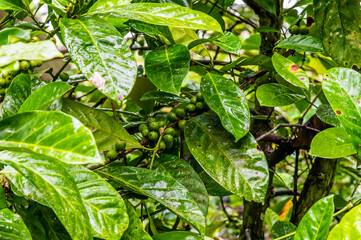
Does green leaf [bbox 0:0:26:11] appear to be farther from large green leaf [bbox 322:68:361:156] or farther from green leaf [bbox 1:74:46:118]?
large green leaf [bbox 322:68:361:156]

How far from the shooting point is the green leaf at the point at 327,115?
0.76m

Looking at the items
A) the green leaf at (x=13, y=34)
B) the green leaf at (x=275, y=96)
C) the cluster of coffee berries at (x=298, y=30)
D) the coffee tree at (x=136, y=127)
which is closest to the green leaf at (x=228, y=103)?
the coffee tree at (x=136, y=127)

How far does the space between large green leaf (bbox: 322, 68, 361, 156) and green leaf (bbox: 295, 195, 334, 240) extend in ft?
0.39

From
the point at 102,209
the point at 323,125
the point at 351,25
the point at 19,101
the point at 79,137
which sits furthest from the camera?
the point at 323,125

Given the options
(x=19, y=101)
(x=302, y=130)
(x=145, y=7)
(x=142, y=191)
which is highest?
(x=145, y=7)

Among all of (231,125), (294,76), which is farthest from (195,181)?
(294,76)

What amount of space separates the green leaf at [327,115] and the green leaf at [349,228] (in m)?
0.37

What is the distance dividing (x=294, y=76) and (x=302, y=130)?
1.07 ft

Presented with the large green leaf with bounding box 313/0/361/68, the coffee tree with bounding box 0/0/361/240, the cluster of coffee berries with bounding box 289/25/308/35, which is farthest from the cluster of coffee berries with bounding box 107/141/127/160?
the cluster of coffee berries with bounding box 289/25/308/35

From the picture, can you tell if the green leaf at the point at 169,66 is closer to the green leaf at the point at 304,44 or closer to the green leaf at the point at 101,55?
the green leaf at the point at 101,55

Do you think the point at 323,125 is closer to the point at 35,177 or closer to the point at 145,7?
the point at 145,7

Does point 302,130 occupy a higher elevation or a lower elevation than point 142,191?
lower

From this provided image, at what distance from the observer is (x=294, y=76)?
65 centimetres

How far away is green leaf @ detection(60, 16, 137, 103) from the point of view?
1.43 feet
